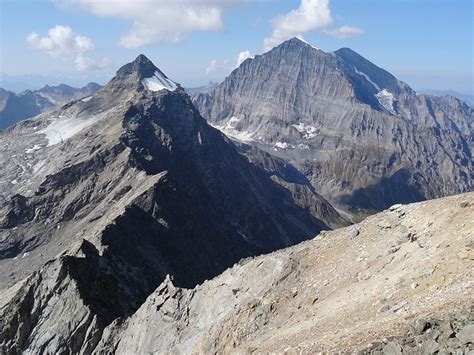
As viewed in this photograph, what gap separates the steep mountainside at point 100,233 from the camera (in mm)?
64438

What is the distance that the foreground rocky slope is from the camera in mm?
24453

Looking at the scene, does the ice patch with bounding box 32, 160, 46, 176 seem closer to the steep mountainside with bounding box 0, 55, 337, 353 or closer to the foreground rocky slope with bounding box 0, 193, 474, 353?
the steep mountainside with bounding box 0, 55, 337, 353

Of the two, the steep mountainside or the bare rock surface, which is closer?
the bare rock surface

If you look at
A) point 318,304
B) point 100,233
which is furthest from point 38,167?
point 318,304

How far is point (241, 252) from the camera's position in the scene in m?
148

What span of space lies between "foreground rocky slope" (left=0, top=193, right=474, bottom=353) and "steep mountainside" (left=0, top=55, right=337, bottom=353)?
1.49 ft

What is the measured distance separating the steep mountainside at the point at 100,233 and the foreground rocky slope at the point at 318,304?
45 cm

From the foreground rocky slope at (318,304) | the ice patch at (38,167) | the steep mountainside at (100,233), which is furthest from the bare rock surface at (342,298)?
the ice patch at (38,167)

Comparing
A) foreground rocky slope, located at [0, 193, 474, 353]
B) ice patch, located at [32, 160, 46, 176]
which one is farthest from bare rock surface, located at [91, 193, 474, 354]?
ice patch, located at [32, 160, 46, 176]

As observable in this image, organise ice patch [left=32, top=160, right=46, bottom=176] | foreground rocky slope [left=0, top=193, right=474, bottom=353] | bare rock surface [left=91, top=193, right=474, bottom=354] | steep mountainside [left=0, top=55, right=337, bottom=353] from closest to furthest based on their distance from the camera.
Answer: bare rock surface [left=91, top=193, right=474, bottom=354], foreground rocky slope [left=0, top=193, right=474, bottom=353], steep mountainside [left=0, top=55, right=337, bottom=353], ice patch [left=32, top=160, right=46, bottom=176]

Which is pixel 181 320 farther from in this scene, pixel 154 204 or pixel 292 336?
pixel 154 204

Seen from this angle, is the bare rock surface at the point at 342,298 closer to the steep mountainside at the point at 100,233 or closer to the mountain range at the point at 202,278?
the mountain range at the point at 202,278

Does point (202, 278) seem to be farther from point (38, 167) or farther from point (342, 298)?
point (342, 298)

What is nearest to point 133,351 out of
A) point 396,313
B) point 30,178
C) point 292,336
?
point 292,336
